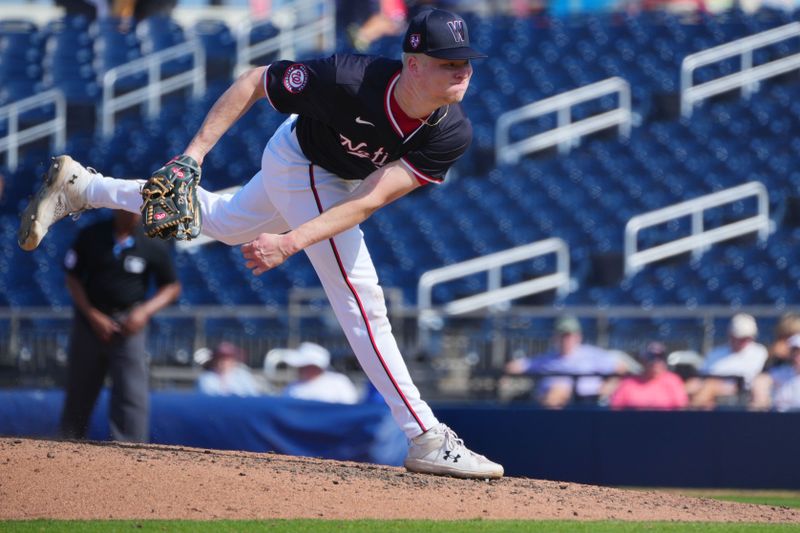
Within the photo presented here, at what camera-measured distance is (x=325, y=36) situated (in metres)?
18.8

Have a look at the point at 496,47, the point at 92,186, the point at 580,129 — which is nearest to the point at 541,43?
the point at 496,47

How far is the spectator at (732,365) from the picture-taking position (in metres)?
9.50

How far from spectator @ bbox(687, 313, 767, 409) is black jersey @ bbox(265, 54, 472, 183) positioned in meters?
4.79

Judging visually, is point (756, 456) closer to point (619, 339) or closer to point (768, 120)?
point (619, 339)

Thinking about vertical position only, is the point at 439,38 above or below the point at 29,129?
below

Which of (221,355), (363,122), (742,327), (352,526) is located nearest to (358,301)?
(363,122)

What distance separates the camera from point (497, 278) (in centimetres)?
1303

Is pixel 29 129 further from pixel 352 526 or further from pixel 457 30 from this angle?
pixel 352 526

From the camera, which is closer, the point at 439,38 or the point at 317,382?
the point at 439,38

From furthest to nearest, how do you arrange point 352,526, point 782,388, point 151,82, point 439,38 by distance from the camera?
point 151,82
point 782,388
point 439,38
point 352,526

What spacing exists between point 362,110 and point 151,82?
1239 cm

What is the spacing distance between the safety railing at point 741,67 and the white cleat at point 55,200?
10.9 m

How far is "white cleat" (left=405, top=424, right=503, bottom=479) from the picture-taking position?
18.6ft

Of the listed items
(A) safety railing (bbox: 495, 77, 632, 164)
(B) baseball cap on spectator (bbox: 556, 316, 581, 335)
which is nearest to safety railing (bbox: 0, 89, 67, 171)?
(A) safety railing (bbox: 495, 77, 632, 164)
